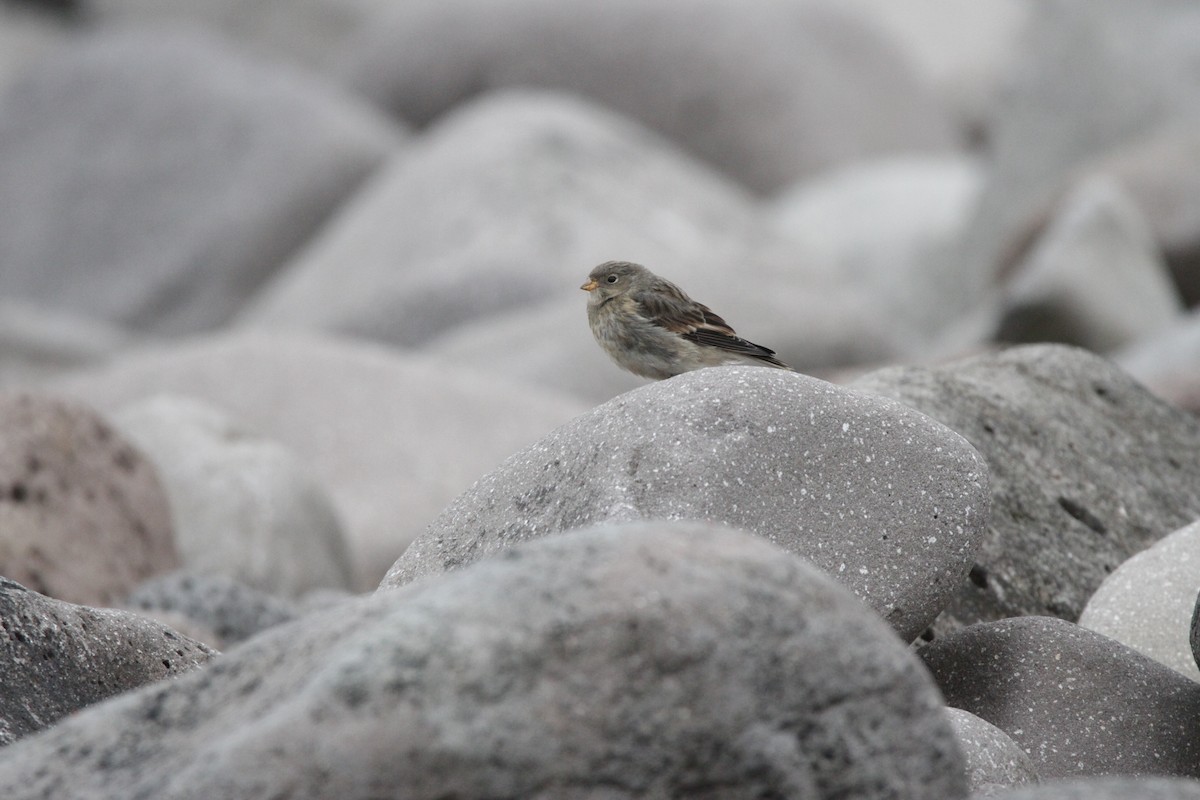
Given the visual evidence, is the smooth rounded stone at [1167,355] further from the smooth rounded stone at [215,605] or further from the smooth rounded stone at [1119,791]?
the smooth rounded stone at [1119,791]

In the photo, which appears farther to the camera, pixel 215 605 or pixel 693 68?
pixel 693 68

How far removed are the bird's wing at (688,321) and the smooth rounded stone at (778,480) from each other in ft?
5.22

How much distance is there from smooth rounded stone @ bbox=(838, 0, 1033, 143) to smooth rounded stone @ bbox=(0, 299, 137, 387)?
13.3 metres

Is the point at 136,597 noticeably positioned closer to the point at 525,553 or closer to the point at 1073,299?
the point at 525,553

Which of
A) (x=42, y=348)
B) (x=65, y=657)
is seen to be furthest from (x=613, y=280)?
(x=42, y=348)

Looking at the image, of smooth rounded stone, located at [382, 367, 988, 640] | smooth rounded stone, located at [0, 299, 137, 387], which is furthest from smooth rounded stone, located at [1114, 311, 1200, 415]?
smooth rounded stone, located at [0, 299, 137, 387]

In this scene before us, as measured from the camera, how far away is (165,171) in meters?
17.0

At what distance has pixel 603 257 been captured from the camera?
13.0 m

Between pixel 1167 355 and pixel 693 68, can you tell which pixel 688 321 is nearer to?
pixel 1167 355

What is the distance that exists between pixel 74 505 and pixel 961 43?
77.6ft

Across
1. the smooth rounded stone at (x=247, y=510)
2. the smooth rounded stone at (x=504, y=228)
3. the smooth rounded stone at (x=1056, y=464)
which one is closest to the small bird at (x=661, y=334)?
the smooth rounded stone at (x=1056, y=464)

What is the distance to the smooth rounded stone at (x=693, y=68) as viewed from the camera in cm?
1767

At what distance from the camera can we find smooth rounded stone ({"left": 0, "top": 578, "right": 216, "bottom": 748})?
353cm

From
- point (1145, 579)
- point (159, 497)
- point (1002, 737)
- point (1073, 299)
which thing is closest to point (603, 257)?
point (1073, 299)
